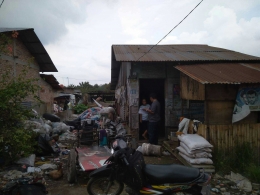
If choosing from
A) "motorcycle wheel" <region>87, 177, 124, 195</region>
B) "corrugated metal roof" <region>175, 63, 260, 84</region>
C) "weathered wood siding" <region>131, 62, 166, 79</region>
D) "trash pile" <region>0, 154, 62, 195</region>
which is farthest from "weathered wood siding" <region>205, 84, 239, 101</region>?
"trash pile" <region>0, 154, 62, 195</region>

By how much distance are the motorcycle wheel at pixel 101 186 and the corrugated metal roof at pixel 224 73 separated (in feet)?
10.3

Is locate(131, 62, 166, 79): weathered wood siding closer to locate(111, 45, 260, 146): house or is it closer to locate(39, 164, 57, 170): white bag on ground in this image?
locate(111, 45, 260, 146): house

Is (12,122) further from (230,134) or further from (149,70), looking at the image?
(230,134)

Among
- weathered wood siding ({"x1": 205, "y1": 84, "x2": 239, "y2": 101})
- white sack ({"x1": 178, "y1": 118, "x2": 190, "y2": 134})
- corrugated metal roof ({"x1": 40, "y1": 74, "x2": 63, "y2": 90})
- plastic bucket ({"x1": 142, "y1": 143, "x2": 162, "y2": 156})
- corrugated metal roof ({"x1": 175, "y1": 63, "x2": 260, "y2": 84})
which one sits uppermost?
corrugated metal roof ({"x1": 40, "y1": 74, "x2": 63, "y2": 90})

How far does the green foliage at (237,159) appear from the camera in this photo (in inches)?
199

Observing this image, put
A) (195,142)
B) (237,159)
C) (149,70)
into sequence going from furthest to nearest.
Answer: (149,70) < (237,159) < (195,142)

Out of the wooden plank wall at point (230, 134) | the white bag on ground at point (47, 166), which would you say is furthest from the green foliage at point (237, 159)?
the white bag on ground at point (47, 166)

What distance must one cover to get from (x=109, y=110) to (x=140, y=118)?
4948 millimetres

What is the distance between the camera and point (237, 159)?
537 cm

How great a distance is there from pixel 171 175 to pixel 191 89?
3.83 meters

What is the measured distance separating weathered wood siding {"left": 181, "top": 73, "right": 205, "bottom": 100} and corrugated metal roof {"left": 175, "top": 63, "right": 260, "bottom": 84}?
33 cm

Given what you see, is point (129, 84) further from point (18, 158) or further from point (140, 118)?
point (18, 158)

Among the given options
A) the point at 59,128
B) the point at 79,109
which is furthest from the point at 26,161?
the point at 79,109

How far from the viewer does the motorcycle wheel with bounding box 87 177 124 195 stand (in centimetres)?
351
